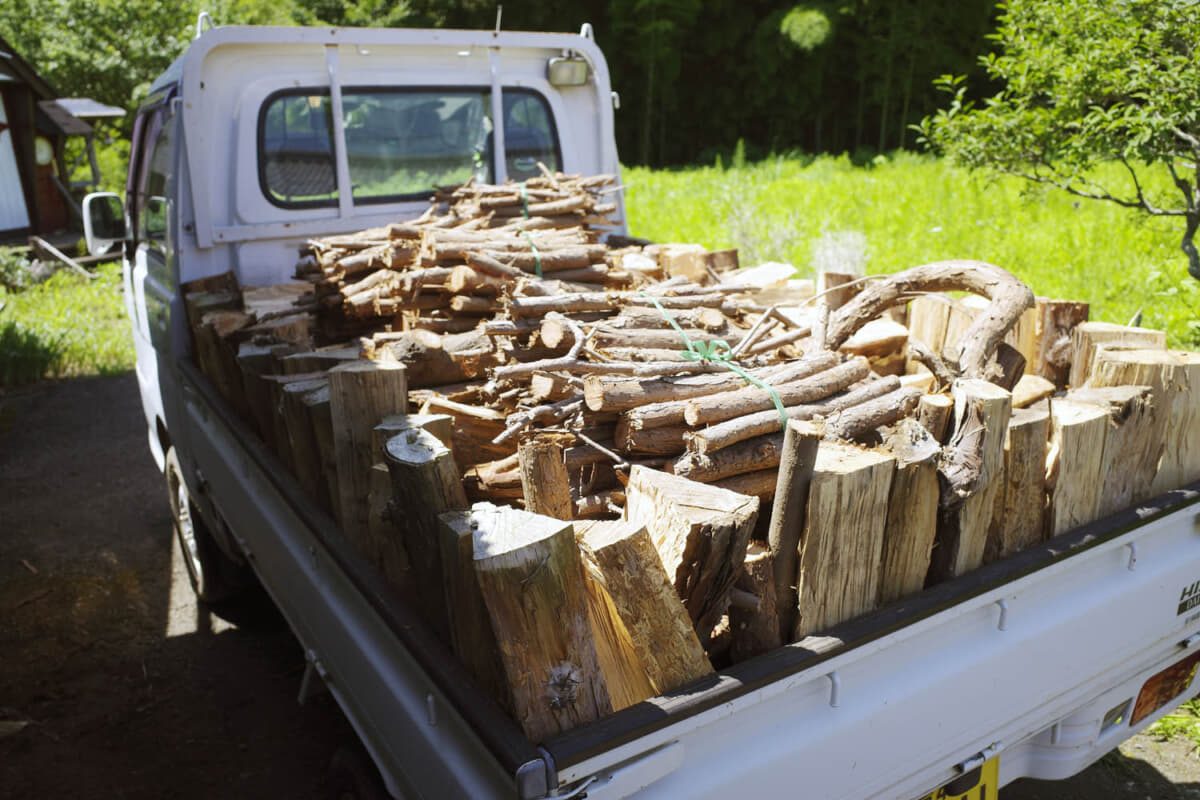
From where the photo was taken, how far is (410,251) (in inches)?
142

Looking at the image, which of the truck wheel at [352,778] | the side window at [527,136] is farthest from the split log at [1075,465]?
the side window at [527,136]

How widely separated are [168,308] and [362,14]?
28.5 meters

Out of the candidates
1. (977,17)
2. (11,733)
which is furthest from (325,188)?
(977,17)

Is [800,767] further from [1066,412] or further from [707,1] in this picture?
[707,1]

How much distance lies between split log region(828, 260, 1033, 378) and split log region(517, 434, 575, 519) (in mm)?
1336

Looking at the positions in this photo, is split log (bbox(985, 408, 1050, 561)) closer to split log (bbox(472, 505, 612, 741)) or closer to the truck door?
split log (bbox(472, 505, 612, 741))

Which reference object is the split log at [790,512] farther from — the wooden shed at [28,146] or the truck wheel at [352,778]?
the wooden shed at [28,146]

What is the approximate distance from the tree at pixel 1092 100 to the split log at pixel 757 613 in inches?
149

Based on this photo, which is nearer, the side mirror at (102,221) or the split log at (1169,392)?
the split log at (1169,392)

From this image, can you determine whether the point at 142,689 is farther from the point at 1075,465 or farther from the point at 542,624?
the point at 1075,465

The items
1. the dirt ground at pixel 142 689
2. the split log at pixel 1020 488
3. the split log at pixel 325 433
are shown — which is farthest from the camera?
the dirt ground at pixel 142 689

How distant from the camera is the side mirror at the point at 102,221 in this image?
4770 millimetres

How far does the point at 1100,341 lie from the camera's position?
9.22ft

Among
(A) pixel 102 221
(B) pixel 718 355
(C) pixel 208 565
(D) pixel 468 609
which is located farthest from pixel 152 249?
(D) pixel 468 609
